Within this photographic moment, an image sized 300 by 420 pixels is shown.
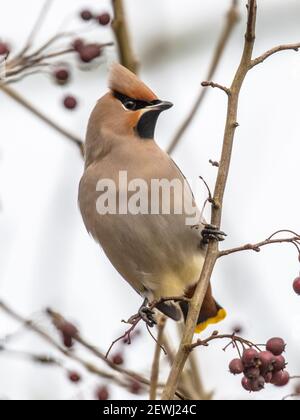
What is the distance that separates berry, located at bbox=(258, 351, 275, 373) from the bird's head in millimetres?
1859

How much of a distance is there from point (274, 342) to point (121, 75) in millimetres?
2060

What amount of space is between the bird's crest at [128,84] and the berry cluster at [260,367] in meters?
1.95

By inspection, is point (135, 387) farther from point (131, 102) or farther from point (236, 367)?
point (131, 102)

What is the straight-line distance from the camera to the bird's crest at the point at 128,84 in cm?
479

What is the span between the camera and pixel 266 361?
3131mm

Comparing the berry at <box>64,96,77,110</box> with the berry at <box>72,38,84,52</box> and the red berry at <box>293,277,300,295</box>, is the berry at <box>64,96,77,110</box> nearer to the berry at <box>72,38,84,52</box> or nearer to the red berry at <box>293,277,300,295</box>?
the berry at <box>72,38,84,52</box>

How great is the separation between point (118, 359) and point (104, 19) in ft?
5.28

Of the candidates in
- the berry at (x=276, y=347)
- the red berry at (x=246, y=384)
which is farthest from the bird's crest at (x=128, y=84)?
the red berry at (x=246, y=384)

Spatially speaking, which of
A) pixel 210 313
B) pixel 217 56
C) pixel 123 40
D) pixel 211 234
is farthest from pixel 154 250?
pixel 211 234

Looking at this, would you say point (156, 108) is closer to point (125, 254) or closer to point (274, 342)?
point (125, 254)
